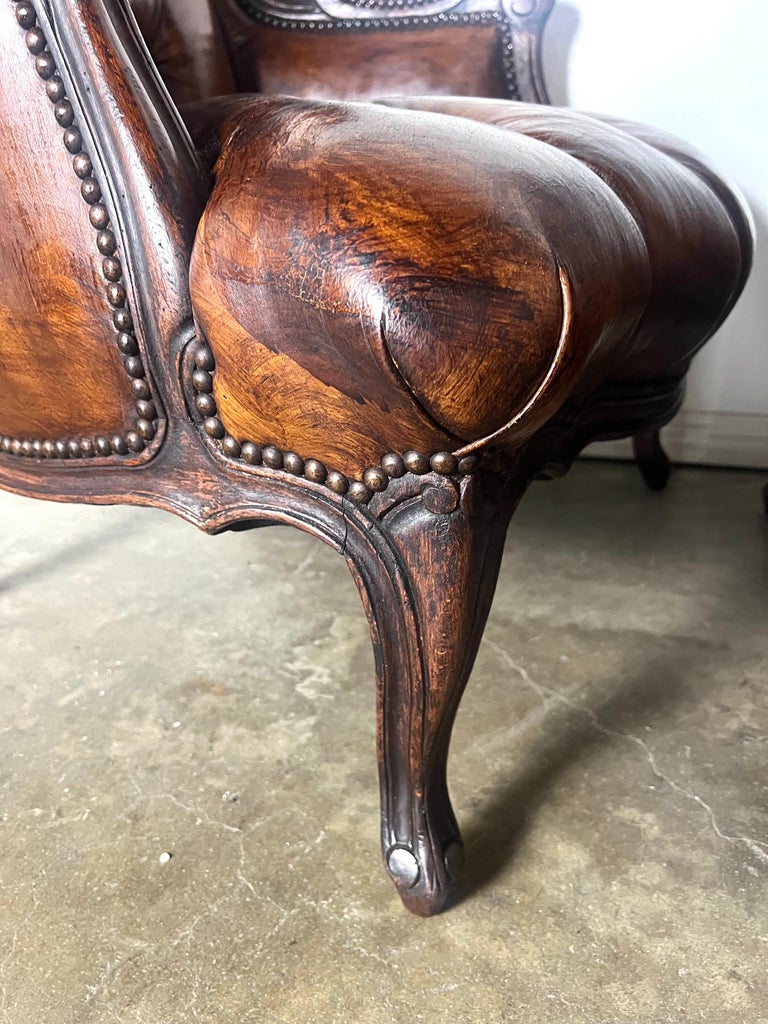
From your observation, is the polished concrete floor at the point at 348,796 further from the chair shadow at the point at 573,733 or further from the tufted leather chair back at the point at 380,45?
the tufted leather chair back at the point at 380,45

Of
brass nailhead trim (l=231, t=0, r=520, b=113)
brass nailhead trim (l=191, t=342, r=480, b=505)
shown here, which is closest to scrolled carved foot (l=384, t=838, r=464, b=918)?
brass nailhead trim (l=191, t=342, r=480, b=505)

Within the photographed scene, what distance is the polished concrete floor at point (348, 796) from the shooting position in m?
0.62

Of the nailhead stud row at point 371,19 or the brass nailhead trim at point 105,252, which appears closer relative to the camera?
the brass nailhead trim at point 105,252

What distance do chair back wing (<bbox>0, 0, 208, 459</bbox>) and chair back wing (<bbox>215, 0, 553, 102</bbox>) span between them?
77 centimetres

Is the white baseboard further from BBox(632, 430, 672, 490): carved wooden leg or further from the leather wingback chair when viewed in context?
the leather wingback chair

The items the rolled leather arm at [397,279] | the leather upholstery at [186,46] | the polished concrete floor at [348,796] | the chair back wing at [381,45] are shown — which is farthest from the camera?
the chair back wing at [381,45]

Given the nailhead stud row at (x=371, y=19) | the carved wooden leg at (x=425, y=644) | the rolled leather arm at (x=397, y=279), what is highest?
the nailhead stud row at (x=371, y=19)

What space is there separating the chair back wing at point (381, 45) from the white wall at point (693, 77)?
0.73 ft

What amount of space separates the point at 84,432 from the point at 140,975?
417mm

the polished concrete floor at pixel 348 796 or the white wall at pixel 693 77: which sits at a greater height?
the white wall at pixel 693 77

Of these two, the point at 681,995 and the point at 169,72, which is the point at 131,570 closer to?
the point at 169,72

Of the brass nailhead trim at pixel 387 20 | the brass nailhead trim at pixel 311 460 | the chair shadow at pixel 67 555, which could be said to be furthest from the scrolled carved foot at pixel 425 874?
the brass nailhead trim at pixel 387 20

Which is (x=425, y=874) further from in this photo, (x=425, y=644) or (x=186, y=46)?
(x=186, y=46)

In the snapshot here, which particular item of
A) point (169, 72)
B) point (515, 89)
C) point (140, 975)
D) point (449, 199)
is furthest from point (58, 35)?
point (515, 89)
